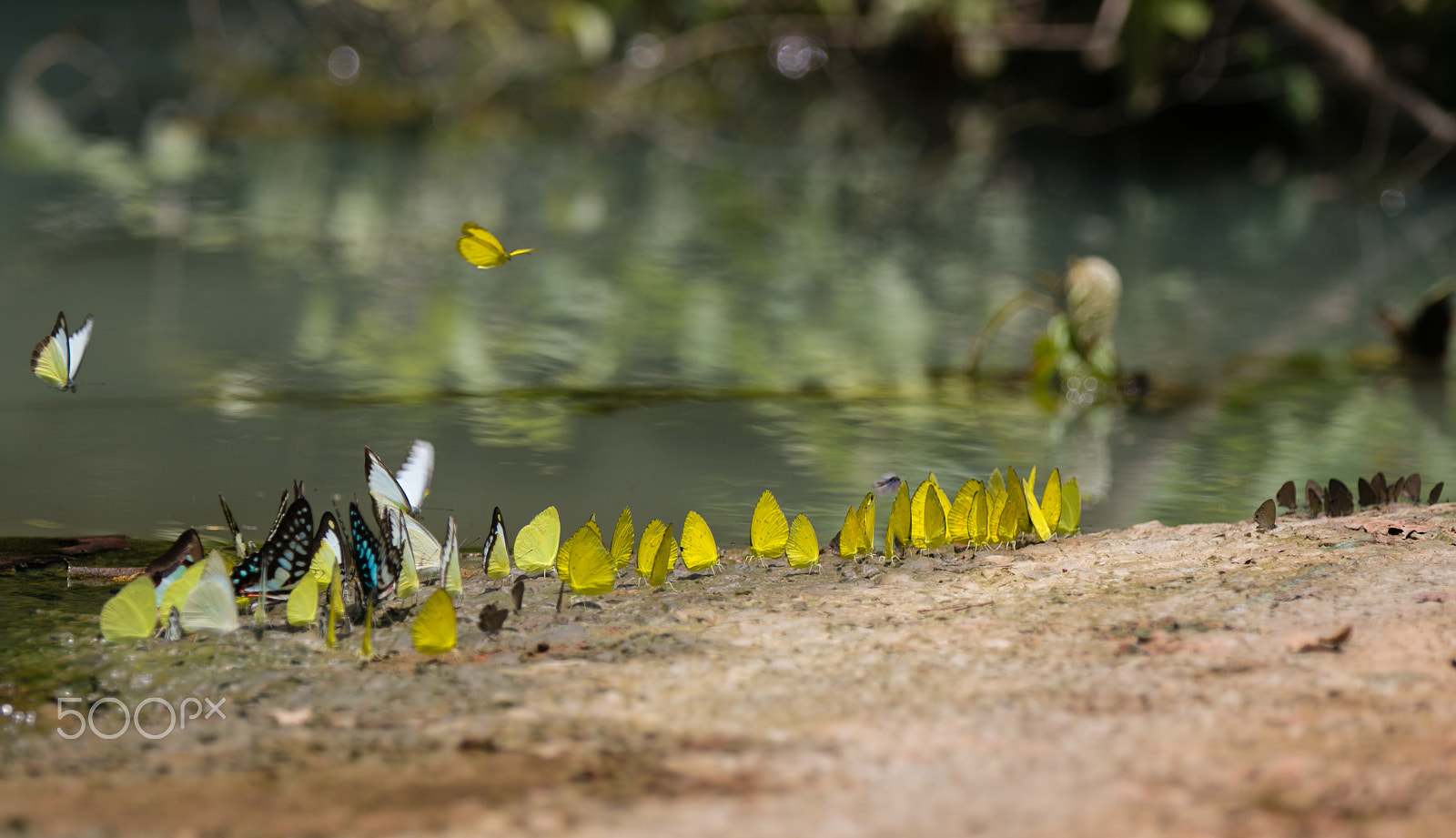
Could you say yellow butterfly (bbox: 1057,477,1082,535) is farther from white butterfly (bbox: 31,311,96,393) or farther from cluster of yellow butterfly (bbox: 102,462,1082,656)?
white butterfly (bbox: 31,311,96,393)

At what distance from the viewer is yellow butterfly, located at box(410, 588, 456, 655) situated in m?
1.40

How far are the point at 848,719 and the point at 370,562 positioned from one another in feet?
1.84

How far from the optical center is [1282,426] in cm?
247

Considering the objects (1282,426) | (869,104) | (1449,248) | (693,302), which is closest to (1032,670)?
(1282,426)

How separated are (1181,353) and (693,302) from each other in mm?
1081

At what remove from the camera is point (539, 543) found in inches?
64.9

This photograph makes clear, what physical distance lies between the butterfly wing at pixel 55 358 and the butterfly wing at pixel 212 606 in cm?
41

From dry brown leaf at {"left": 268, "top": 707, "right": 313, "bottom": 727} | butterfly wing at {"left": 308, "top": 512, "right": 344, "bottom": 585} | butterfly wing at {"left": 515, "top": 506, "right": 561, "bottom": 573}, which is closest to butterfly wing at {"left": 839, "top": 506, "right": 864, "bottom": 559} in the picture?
butterfly wing at {"left": 515, "top": 506, "right": 561, "bottom": 573}

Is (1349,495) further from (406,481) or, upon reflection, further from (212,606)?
(212,606)

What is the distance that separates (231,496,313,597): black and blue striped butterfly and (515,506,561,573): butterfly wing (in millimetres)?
236

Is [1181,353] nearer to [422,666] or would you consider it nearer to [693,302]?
[693,302]

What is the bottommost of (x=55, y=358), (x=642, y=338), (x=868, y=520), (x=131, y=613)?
(x=131, y=613)

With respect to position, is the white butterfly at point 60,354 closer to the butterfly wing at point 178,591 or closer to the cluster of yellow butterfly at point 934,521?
the butterfly wing at point 178,591

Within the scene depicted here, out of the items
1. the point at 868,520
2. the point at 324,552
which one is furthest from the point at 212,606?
the point at 868,520
